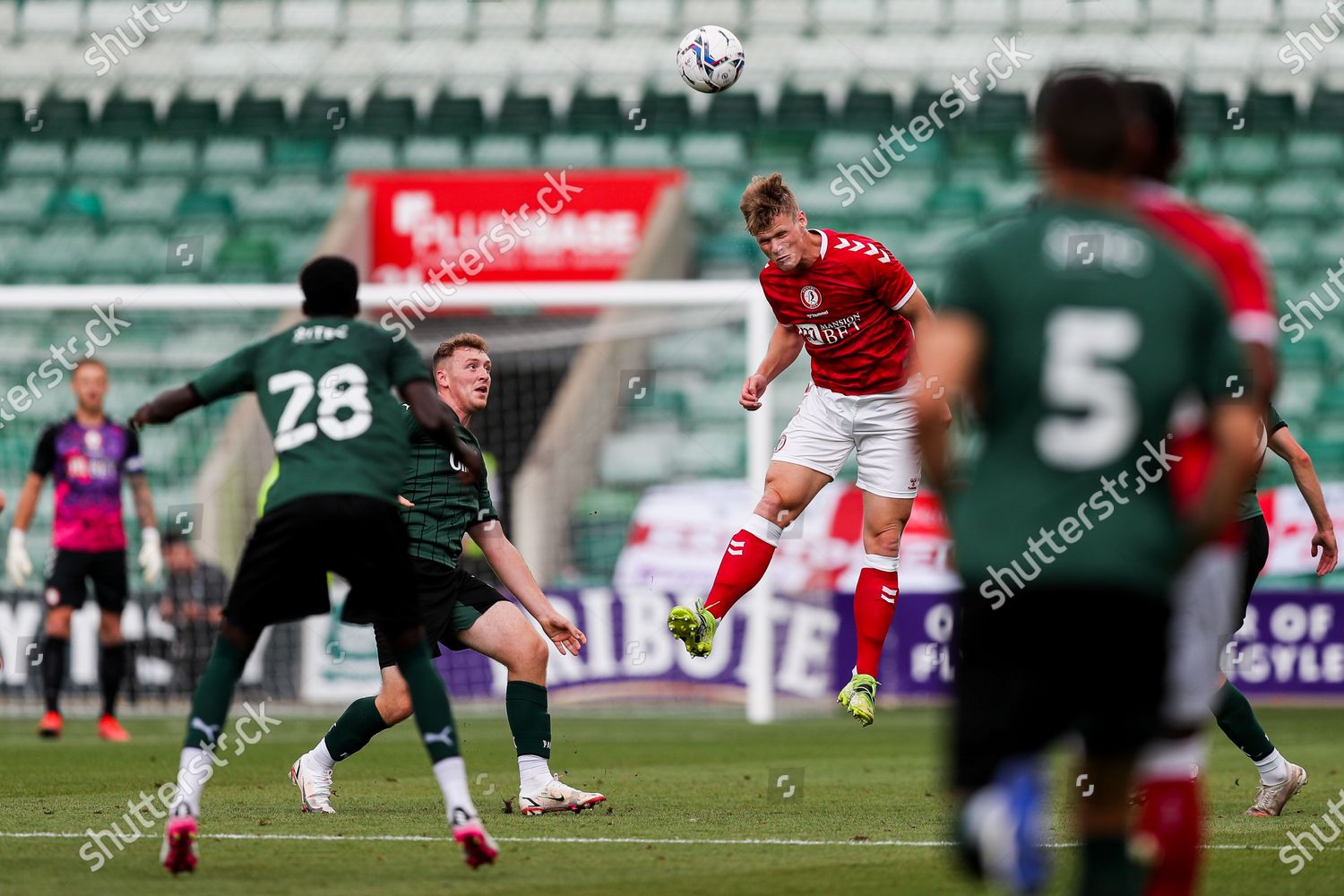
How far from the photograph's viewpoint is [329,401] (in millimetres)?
5750

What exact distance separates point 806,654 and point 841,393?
636 cm

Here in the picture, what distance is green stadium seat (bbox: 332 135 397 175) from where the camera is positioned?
20.4m

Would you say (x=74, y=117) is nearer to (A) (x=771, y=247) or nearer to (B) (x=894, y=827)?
(A) (x=771, y=247)

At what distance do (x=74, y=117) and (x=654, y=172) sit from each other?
6.94 meters

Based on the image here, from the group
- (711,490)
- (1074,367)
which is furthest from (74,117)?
(1074,367)

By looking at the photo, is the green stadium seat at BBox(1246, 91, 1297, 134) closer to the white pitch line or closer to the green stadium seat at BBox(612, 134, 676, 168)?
the green stadium seat at BBox(612, 134, 676, 168)

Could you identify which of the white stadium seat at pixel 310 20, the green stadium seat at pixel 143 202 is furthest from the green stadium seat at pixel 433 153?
the green stadium seat at pixel 143 202

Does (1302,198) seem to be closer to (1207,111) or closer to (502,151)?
(1207,111)

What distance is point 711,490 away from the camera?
634 inches

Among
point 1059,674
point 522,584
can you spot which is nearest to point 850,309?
point 522,584

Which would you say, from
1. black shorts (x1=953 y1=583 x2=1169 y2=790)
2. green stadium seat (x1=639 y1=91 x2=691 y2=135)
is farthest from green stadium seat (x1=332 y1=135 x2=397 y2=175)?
black shorts (x1=953 y1=583 x2=1169 y2=790)

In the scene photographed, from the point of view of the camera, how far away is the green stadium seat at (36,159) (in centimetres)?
2086

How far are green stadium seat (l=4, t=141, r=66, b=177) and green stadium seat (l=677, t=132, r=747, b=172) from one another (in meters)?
6.82

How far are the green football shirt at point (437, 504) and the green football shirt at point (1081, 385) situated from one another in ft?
→ 13.5
